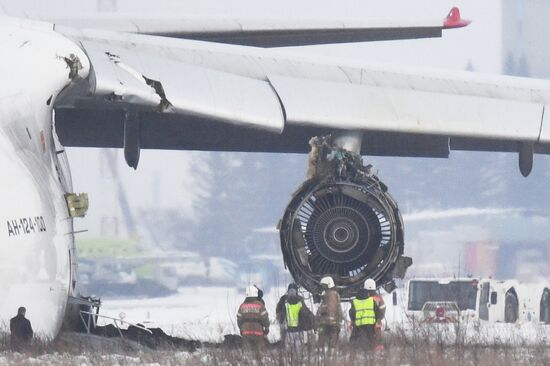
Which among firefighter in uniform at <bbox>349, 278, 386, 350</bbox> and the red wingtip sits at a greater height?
the red wingtip

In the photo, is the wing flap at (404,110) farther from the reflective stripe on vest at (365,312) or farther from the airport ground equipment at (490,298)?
the airport ground equipment at (490,298)

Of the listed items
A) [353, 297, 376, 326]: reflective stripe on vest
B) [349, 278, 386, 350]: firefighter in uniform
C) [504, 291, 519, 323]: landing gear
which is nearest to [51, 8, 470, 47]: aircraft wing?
[349, 278, 386, 350]: firefighter in uniform

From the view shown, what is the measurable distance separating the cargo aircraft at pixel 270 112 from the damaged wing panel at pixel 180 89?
0.06ft

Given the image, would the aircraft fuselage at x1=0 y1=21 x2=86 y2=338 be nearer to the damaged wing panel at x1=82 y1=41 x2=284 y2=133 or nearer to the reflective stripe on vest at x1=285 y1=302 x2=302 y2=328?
the damaged wing panel at x1=82 y1=41 x2=284 y2=133

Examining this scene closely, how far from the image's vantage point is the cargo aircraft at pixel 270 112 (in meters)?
13.2

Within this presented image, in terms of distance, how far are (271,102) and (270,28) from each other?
1.92 m

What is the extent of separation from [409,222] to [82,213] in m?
Result: 33.8

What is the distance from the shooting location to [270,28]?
56.5 feet

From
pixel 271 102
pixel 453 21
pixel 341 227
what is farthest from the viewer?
pixel 453 21

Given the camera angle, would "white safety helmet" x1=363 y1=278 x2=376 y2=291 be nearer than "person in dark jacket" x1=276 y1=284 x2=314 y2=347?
Yes

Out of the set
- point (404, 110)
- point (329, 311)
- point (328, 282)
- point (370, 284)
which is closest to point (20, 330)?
point (329, 311)

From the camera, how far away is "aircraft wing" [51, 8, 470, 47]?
17.2 meters

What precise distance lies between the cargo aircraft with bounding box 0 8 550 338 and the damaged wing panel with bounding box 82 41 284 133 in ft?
0.06

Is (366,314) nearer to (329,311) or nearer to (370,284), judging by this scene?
(329,311)
